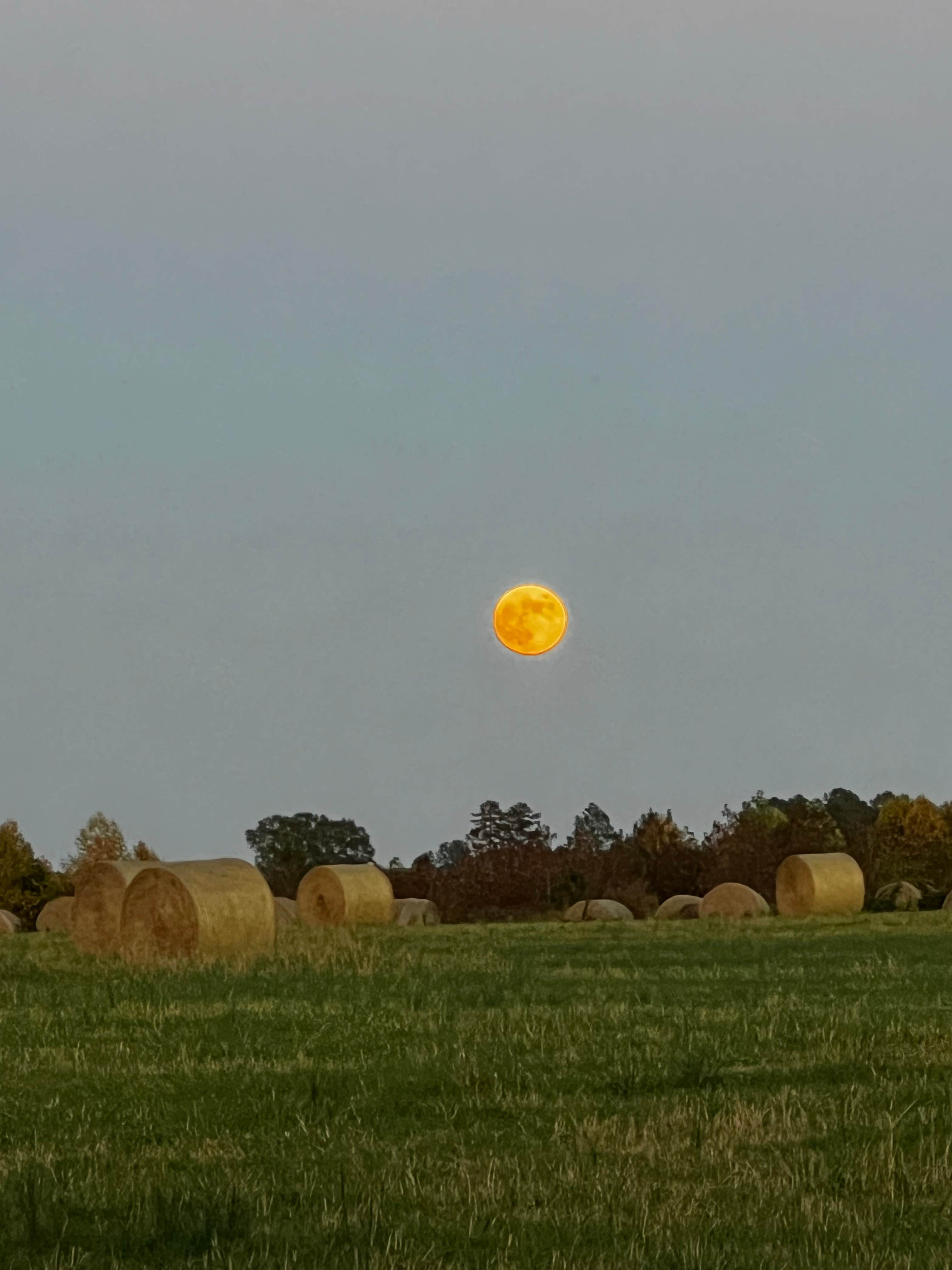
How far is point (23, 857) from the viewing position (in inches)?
2653

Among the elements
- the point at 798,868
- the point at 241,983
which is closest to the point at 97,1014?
the point at 241,983

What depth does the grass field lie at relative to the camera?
21.8 ft

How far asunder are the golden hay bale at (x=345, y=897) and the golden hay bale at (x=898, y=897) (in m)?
15.2

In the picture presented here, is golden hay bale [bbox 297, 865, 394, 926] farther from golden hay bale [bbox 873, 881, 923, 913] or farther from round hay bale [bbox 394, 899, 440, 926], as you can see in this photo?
golden hay bale [bbox 873, 881, 923, 913]

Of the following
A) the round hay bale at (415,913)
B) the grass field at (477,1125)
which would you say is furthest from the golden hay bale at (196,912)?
the round hay bale at (415,913)

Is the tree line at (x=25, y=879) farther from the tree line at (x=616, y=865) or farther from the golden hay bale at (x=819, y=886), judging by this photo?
the golden hay bale at (x=819, y=886)

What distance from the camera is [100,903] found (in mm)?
27219

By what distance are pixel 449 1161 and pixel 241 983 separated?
9816mm

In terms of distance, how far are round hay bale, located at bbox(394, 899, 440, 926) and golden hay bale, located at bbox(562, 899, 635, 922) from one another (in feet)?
11.9

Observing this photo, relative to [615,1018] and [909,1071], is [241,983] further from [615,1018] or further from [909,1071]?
[909,1071]

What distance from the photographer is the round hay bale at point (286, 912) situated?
3712 cm

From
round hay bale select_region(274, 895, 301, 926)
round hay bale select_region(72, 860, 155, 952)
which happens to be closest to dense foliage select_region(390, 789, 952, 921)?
round hay bale select_region(274, 895, 301, 926)

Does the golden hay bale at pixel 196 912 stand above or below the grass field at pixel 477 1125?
above

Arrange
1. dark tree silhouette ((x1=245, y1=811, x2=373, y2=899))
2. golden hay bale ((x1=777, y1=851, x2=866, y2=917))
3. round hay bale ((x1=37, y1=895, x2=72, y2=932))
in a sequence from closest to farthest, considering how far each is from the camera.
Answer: golden hay bale ((x1=777, y1=851, x2=866, y2=917)), round hay bale ((x1=37, y1=895, x2=72, y2=932)), dark tree silhouette ((x1=245, y1=811, x2=373, y2=899))
